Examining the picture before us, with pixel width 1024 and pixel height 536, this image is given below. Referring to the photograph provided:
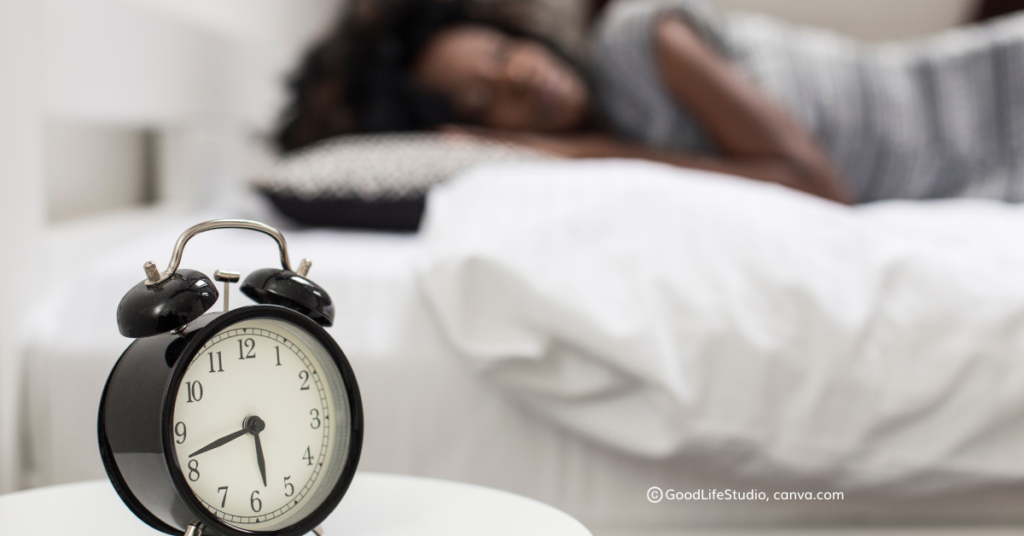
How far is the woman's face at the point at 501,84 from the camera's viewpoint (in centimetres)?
132

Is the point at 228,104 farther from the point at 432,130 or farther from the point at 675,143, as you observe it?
the point at 675,143

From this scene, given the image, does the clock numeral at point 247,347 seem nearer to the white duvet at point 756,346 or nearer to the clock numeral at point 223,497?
the clock numeral at point 223,497

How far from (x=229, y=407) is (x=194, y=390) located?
0.7 inches

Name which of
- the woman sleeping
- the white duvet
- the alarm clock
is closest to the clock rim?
the alarm clock

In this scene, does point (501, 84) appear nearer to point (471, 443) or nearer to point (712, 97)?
point (712, 97)

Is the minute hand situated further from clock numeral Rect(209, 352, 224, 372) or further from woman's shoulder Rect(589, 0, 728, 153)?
woman's shoulder Rect(589, 0, 728, 153)

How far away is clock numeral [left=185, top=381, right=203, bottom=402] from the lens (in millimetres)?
329

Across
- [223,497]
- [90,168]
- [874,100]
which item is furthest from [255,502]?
[874,100]

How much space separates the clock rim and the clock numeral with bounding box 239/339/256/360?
0.02 meters

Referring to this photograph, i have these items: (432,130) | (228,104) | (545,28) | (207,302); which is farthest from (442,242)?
(545,28)

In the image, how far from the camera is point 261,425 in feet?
1.12

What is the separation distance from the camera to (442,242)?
60cm

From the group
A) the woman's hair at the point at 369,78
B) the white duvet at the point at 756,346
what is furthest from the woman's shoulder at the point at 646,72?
the white duvet at the point at 756,346

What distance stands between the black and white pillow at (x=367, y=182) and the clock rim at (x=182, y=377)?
1.66 ft
